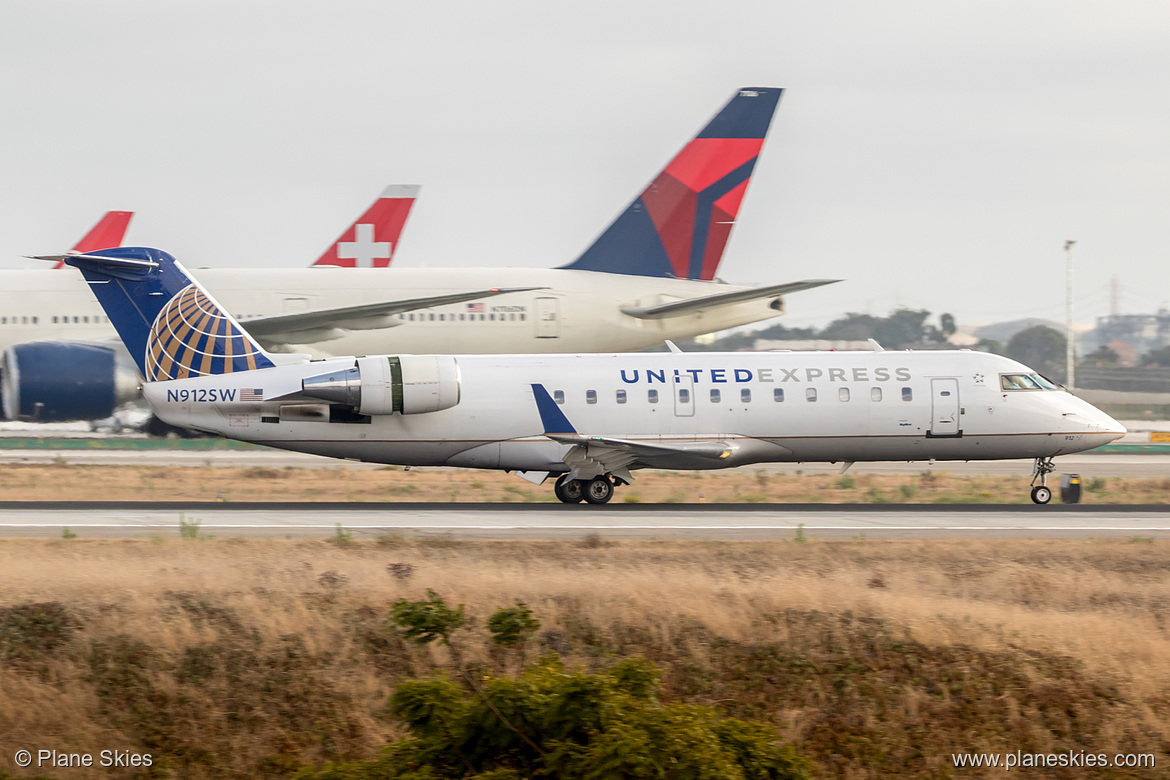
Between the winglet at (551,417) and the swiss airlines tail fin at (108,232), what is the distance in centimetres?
2919

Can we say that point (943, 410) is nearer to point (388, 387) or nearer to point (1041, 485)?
point (1041, 485)

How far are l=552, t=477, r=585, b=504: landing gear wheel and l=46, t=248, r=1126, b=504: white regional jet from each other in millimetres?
36

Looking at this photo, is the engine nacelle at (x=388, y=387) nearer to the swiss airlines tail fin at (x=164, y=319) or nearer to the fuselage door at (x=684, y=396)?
the swiss airlines tail fin at (x=164, y=319)

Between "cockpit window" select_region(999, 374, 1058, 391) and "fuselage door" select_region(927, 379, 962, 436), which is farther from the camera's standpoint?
"cockpit window" select_region(999, 374, 1058, 391)

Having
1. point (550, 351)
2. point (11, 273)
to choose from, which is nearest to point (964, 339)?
point (550, 351)

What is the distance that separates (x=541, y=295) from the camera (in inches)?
1388

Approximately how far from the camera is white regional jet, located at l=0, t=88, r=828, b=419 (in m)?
33.9

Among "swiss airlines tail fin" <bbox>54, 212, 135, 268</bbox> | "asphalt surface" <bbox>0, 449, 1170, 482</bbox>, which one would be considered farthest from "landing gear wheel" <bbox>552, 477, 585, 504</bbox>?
"swiss airlines tail fin" <bbox>54, 212, 135, 268</bbox>

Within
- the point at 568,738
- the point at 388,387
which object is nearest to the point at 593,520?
the point at 388,387

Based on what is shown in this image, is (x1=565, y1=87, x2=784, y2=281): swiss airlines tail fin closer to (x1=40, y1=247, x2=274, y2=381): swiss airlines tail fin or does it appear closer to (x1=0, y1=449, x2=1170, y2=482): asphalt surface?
(x1=0, y1=449, x2=1170, y2=482): asphalt surface

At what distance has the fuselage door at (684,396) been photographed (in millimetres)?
26297

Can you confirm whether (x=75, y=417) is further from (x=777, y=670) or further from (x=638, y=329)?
(x=777, y=670)

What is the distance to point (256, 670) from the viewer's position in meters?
14.6

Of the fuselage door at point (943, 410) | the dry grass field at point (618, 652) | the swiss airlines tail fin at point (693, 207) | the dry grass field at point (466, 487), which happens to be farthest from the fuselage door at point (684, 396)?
the swiss airlines tail fin at point (693, 207)
